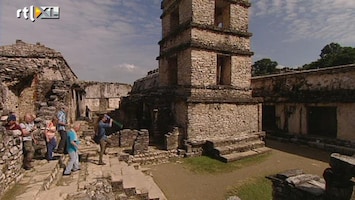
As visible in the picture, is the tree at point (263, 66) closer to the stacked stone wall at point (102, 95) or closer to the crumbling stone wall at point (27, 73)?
the stacked stone wall at point (102, 95)

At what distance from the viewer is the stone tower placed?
35.2ft

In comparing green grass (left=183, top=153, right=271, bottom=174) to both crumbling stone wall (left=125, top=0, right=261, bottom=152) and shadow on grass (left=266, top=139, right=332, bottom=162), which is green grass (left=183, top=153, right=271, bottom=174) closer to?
crumbling stone wall (left=125, top=0, right=261, bottom=152)

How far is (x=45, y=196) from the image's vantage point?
4512 mm

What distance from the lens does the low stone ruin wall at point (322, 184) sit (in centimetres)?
382

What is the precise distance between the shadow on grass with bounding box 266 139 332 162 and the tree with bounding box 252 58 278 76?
91.6 ft

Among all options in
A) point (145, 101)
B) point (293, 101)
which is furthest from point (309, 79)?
point (145, 101)

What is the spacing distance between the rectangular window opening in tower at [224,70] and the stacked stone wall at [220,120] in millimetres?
1581

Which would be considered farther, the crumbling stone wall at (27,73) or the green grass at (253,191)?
the crumbling stone wall at (27,73)

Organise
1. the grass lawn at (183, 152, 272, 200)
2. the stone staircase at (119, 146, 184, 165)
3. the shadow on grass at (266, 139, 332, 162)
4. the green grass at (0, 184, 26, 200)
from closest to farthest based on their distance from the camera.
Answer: the green grass at (0, 184, 26, 200) < the grass lawn at (183, 152, 272, 200) < the stone staircase at (119, 146, 184, 165) < the shadow on grass at (266, 139, 332, 162)

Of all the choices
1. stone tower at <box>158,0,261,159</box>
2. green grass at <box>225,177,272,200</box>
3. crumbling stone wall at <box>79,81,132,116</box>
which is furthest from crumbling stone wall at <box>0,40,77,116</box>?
crumbling stone wall at <box>79,81,132,116</box>

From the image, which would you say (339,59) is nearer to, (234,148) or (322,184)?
(234,148)

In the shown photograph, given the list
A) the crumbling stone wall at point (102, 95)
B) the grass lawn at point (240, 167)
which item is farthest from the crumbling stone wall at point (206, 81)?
the crumbling stone wall at point (102, 95)

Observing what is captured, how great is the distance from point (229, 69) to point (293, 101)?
18.8 feet

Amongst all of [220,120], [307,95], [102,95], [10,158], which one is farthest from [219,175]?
[102,95]
